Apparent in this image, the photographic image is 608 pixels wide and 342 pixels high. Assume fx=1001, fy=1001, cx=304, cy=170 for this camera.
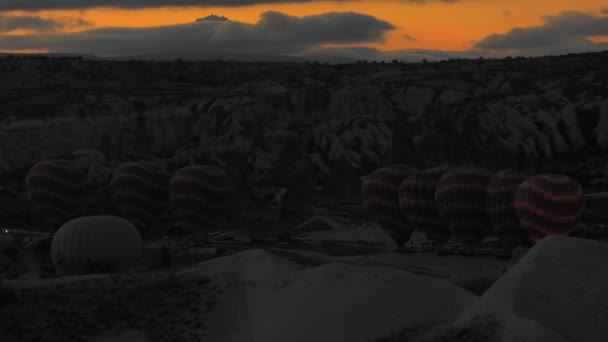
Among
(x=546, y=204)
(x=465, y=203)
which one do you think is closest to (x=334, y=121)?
(x=465, y=203)

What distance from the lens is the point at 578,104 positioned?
136375mm

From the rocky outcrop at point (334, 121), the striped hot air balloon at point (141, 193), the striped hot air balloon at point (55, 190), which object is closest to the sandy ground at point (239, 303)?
the striped hot air balloon at point (141, 193)

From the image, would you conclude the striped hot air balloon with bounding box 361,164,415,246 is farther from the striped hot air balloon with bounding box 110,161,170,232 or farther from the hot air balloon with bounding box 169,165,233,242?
the striped hot air balloon with bounding box 110,161,170,232

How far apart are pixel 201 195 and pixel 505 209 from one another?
68.4 ft

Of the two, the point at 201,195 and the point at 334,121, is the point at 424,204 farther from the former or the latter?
the point at 334,121

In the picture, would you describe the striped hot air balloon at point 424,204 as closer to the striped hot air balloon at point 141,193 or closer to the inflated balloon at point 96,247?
the inflated balloon at point 96,247

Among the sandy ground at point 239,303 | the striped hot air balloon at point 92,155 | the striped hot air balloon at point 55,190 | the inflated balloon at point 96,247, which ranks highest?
the sandy ground at point 239,303

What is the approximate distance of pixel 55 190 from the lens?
238 ft

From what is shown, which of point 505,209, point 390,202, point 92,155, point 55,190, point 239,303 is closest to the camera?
point 239,303

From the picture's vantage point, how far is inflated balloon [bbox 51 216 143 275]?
45.9 metres

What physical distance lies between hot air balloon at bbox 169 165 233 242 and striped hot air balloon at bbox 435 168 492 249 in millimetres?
15527

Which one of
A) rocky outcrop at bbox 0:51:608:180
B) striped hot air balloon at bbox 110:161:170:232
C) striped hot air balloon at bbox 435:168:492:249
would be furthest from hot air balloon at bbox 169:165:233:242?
rocky outcrop at bbox 0:51:608:180

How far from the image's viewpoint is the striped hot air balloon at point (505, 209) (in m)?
55.2

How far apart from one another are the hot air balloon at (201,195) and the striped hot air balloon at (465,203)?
15527mm
